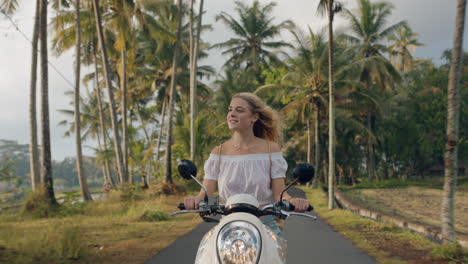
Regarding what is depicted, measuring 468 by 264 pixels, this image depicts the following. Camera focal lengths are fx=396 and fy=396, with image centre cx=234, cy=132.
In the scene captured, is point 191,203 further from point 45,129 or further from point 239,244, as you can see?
point 45,129

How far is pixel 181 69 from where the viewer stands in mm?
31344

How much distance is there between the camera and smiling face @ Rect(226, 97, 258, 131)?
2.78 metres

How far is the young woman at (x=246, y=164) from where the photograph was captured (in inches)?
105

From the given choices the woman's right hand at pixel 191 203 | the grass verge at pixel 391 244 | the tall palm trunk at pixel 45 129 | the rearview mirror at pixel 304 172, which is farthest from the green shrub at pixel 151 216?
the rearview mirror at pixel 304 172

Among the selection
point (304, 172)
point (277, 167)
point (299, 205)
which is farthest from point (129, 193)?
point (304, 172)

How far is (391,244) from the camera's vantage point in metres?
6.95

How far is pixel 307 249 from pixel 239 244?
514cm

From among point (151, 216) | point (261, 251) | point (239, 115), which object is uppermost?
point (239, 115)

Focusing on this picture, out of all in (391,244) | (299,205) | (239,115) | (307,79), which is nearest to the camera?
(299,205)

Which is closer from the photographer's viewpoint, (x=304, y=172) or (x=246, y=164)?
(x=304, y=172)

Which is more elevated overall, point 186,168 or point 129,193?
point 186,168

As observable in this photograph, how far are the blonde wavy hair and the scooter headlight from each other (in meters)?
1.34

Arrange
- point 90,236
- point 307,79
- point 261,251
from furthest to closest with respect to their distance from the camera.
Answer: point 307,79 < point 90,236 < point 261,251

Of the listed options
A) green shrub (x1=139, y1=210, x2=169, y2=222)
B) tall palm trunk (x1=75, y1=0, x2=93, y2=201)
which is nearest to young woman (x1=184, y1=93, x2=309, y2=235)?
green shrub (x1=139, y1=210, x2=169, y2=222)
